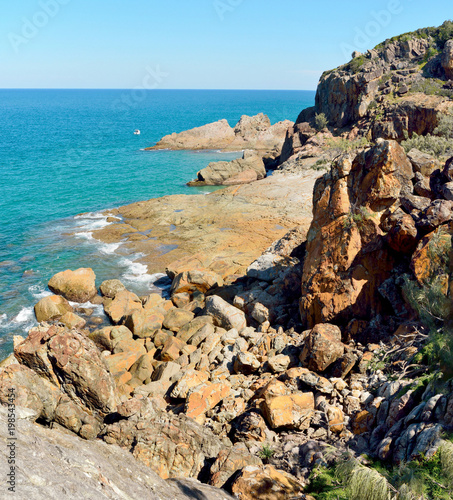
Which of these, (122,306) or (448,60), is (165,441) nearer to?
(122,306)

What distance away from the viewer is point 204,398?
12.8 metres

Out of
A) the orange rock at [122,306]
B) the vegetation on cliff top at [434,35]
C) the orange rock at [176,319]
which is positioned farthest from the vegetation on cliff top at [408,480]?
the vegetation on cliff top at [434,35]

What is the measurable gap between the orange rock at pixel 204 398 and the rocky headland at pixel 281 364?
0.21ft

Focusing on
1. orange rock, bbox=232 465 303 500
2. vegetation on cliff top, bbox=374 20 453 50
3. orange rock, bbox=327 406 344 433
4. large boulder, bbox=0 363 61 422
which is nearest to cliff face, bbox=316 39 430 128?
vegetation on cliff top, bbox=374 20 453 50

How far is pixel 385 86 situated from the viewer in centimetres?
5091

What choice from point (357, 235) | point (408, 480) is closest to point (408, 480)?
point (408, 480)

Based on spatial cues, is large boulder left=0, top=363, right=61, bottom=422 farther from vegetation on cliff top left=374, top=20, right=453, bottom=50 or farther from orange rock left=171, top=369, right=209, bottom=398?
vegetation on cliff top left=374, top=20, right=453, bottom=50

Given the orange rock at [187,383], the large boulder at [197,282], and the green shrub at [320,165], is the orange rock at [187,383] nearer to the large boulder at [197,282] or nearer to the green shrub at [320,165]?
the large boulder at [197,282]

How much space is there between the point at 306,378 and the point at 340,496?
16.3ft

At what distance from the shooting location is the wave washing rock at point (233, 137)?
83125 millimetres

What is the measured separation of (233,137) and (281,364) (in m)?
77.9

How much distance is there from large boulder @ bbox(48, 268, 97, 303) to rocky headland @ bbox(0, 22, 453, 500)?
0.32 ft

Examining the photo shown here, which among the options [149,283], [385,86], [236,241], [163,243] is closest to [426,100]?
[385,86]

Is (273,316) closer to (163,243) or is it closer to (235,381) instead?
(235,381)
